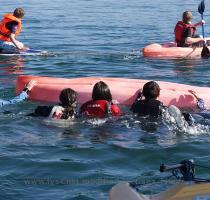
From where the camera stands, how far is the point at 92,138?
7.15 metres

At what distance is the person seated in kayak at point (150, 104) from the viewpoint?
762 centimetres

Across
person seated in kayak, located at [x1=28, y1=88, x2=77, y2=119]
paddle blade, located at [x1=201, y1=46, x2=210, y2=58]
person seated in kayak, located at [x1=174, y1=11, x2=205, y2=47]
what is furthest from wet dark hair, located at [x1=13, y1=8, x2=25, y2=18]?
person seated in kayak, located at [x1=28, y1=88, x2=77, y2=119]

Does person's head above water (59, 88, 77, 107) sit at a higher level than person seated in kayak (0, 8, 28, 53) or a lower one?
lower

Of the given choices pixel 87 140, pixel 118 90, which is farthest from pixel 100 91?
pixel 118 90

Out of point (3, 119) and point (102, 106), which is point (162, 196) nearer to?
point (102, 106)

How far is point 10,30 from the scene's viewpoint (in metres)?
13.2

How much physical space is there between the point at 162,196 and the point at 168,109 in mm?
3612

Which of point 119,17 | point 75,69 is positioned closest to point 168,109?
point 75,69

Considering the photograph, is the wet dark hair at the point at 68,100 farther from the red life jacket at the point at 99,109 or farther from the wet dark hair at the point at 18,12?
the wet dark hair at the point at 18,12

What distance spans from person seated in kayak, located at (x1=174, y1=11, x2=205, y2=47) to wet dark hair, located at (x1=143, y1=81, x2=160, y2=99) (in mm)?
6052

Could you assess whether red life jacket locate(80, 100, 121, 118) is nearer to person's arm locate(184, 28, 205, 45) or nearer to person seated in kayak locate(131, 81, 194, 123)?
person seated in kayak locate(131, 81, 194, 123)

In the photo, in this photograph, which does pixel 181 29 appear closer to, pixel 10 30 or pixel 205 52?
pixel 205 52

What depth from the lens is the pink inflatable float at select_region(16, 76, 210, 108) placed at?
346 inches

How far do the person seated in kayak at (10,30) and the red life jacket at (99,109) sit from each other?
236 inches
